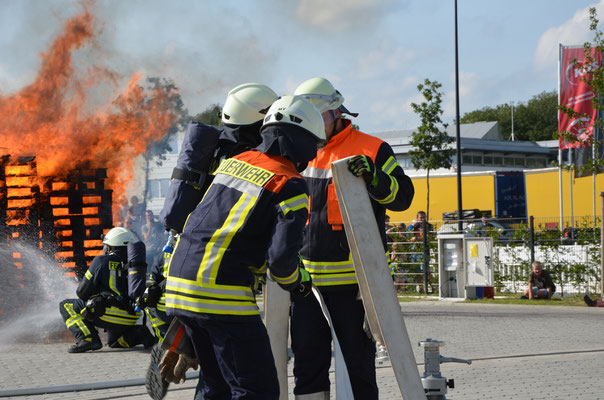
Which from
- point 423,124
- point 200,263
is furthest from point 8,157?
point 423,124

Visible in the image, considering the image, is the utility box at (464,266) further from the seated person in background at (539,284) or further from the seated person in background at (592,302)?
the seated person in background at (592,302)

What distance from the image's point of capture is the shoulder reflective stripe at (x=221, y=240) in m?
3.68

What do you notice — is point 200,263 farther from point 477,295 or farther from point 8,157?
point 477,295

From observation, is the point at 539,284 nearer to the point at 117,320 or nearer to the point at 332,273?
the point at 117,320

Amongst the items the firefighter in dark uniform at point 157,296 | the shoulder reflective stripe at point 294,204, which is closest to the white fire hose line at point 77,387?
the firefighter in dark uniform at point 157,296

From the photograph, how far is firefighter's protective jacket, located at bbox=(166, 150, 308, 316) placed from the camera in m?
3.66

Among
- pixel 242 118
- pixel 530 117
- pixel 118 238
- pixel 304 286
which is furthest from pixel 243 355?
pixel 530 117

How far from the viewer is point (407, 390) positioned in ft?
13.1

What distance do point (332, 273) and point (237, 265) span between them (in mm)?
1039

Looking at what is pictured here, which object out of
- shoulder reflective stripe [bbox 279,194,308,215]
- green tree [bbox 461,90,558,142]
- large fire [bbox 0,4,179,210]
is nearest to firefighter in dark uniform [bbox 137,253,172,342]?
shoulder reflective stripe [bbox 279,194,308,215]

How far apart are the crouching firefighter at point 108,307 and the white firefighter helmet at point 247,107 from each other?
5782mm

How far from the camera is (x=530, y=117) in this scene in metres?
105

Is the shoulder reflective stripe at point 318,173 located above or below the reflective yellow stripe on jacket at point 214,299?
above

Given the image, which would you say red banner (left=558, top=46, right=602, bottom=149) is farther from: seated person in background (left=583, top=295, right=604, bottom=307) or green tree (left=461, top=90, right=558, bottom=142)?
green tree (left=461, top=90, right=558, bottom=142)
